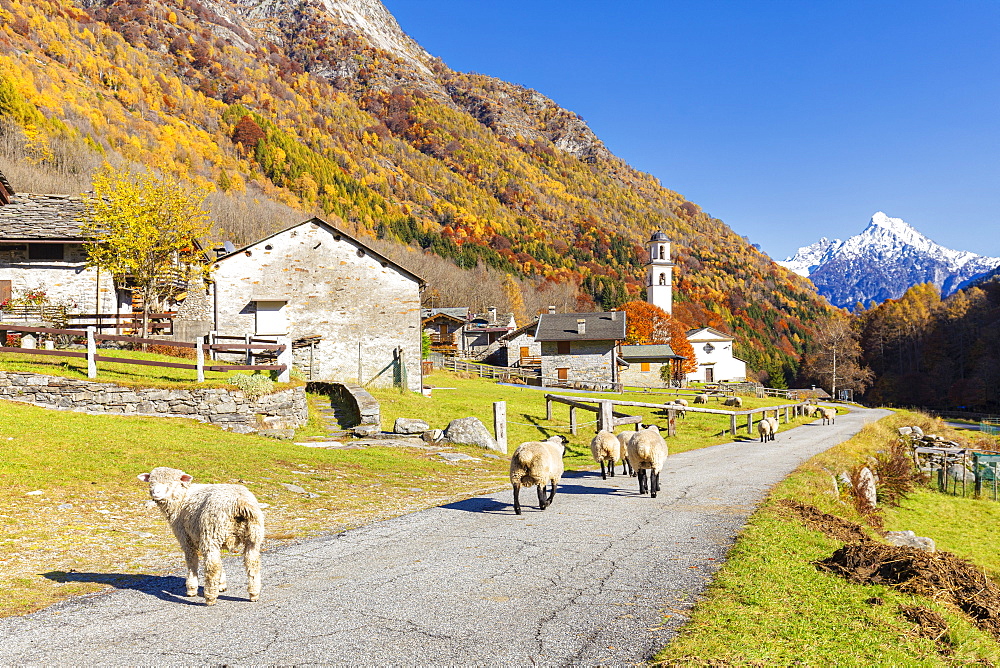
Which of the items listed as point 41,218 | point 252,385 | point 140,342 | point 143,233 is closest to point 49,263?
point 41,218

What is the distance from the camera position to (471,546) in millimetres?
8562

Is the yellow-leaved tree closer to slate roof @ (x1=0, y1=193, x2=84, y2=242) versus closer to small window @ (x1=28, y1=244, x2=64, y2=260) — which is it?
slate roof @ (x1=0, y1=193, x2=84, y2=242)

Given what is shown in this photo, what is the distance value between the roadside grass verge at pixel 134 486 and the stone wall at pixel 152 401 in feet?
2.21

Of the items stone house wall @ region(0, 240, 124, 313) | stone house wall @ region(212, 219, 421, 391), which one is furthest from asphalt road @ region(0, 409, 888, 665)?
stone house wall @ region(0, 240, 124, 313)

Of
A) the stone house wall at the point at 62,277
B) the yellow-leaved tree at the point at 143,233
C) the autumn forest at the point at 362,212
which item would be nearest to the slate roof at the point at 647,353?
the autumn forest at the point at 362,212

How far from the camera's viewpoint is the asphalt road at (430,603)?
5137 mm

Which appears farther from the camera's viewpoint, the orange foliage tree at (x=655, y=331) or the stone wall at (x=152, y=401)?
the orange foliage tree at (x=655, y=331)

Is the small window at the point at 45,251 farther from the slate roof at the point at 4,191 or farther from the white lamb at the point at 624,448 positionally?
the white lamb at the point at 624,448

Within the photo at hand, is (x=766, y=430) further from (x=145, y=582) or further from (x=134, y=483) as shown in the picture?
(x=145, y=582)

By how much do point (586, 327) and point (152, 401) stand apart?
48.0 meters

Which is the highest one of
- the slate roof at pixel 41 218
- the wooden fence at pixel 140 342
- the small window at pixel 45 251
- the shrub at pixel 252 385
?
the slate roof at pixel 41 218

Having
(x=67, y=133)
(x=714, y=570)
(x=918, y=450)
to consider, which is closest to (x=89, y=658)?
(x=714, y=570)

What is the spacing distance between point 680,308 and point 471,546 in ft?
516

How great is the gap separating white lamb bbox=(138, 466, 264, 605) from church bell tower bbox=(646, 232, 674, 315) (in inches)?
4428
